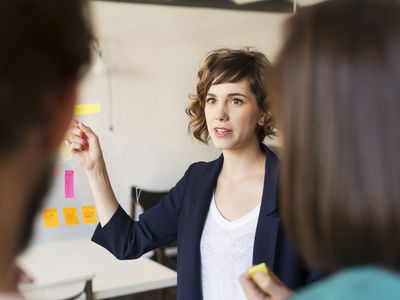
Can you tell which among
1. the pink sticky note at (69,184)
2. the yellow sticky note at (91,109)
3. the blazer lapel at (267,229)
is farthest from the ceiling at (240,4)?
the blazer lapel at (267,229)

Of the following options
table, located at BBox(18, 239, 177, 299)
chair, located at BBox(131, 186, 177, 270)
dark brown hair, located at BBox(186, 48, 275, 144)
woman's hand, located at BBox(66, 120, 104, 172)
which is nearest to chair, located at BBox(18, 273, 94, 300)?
table, located at BBox(18, 239, 177, 299)

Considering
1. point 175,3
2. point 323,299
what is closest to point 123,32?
point 175,3

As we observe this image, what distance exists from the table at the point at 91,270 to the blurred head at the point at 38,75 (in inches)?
72.6

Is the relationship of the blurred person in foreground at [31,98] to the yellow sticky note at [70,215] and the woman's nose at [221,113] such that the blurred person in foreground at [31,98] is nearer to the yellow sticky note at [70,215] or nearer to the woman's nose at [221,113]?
the woman's nose at [221,113]

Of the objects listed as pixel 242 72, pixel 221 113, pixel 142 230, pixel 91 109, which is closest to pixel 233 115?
pixel 221 113

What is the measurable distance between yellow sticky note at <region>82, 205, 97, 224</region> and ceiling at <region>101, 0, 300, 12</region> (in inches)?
41.1

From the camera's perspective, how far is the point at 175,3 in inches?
106

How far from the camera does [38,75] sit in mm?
467

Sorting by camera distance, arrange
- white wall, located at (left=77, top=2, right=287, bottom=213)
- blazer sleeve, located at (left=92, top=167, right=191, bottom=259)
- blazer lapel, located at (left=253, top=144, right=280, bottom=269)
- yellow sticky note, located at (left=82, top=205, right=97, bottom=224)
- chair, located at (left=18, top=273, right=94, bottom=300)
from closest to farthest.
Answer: blazer lapel, located at (left=253, top=144, right=280, bottom=269) < blazer sleeve, located at (left=92, top=167, right=191, bottom=259) < chair, located at (left=18, top=273, right=94, bottom=300) < yellow sticky note, located at (left=82, top=205, right=97, bottom=224) < white wall, located at (left=77, top=2, right=287, bottom=213)

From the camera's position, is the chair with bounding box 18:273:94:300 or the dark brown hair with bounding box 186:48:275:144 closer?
the dark brown hair with bounding box 186:48:275:144

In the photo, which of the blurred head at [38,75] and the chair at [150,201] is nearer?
the blurred head at [38,75]

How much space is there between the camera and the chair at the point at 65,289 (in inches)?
78.5

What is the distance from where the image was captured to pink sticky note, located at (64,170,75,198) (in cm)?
221

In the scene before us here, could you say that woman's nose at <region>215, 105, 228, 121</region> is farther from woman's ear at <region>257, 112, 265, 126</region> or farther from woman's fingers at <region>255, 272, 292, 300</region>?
woman's fingers at <region>255, 272, 292, 300</region>
